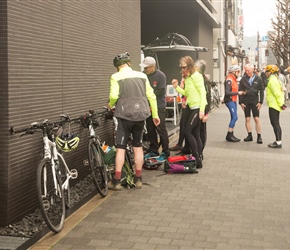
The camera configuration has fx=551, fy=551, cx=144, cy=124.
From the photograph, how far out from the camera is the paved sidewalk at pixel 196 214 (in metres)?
5.27

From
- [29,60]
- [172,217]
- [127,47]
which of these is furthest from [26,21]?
[127,47]

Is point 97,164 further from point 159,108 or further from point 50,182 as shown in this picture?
point 159,108

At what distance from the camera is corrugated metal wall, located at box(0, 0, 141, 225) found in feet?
18.9

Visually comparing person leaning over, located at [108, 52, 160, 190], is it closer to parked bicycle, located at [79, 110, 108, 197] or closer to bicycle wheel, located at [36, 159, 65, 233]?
parked bicycle, located at [79, 110, 108, 197]

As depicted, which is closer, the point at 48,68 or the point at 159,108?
the point at 48,68

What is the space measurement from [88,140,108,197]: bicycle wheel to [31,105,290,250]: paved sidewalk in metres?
0.18

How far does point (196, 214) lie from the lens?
6285 millimetres

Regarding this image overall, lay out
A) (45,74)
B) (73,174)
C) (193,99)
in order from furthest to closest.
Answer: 1. (193,99)
2. (45,74)
3. (73,174)

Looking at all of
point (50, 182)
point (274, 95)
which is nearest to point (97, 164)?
point (50, 182)

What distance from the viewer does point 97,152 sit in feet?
23.9

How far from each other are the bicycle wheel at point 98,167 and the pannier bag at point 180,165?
181 cm

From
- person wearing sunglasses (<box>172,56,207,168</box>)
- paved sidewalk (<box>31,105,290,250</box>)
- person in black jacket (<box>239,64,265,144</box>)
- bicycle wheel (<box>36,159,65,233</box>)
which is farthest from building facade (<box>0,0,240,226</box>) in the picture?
person in black jacket (<box>239,64,265,144</box>)

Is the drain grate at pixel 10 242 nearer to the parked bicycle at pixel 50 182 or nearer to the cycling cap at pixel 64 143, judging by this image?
the parked bicycle at pixel 50 182

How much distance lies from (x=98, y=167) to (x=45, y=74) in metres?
1.40
